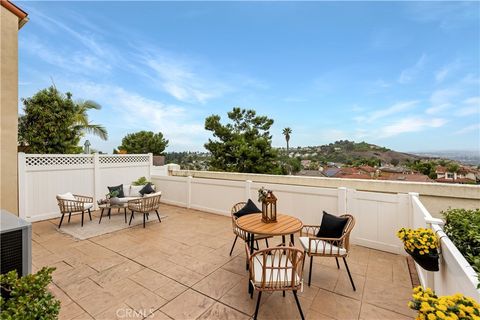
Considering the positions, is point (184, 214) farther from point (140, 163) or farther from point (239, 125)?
point (239, 125)

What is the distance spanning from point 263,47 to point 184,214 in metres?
6.60

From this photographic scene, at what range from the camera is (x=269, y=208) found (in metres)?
3.16

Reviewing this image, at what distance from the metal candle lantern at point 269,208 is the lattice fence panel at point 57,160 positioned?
599 cm

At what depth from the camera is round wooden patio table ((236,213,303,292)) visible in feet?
8.82

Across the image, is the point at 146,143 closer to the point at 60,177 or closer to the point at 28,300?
the point at 60,177

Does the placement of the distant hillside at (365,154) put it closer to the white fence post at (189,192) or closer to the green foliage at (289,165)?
the green foliage at (289,165)

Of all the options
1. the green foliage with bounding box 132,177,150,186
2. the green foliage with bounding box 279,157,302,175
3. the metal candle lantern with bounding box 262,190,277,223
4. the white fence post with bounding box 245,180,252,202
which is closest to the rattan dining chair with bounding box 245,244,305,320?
the metal candle lantern with bounding box 262,190,277,223

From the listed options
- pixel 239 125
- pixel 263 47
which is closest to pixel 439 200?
pixel 263 47

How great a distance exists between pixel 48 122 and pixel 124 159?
90.3 inches

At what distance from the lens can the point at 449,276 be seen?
169 cm

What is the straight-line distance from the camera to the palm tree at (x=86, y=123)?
754cm

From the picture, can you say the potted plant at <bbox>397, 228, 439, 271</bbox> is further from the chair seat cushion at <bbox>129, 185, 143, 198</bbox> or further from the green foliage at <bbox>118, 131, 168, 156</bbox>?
the green foliage at <bbox>118, 131, 168, 156</bbox>

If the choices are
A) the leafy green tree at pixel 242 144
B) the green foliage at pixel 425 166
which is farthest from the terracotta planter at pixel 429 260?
the leafy green tree at pixel 242 144

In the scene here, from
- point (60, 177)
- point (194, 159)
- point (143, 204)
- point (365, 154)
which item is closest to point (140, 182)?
point (60, 177)
